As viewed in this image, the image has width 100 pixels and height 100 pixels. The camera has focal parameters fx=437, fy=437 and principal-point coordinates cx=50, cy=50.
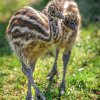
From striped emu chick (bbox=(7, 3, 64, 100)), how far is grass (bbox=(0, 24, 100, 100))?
24.7 inches

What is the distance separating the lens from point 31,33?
574cm

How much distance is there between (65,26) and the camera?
6.36m

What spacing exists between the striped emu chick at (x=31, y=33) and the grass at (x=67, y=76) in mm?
628

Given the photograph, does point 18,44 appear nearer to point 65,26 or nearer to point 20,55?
point 20,55

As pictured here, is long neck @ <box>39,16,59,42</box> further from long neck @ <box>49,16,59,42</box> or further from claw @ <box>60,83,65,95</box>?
claw @ <box>60,83,65,95</box>

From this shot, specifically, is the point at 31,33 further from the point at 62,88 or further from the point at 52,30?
the point at 62,88

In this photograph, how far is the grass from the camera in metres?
6.59

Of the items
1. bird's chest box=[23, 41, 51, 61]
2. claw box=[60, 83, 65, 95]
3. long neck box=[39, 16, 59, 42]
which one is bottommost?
claw box=[60, 83, 65, 95]

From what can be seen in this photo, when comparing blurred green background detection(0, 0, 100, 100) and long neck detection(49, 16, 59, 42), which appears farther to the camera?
blurred green background detection(0, 0, 100, 100)

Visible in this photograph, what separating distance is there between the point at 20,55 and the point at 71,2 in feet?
4.90

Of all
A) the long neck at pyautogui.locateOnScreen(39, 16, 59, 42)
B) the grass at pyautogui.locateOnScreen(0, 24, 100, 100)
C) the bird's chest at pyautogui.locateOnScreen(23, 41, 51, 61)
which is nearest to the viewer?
the long neck at pyautogui.locateOnScreen(39, 16, 59, 42)

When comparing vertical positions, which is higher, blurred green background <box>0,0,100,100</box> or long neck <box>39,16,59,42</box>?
long neck <box>39,16,59,42</box>

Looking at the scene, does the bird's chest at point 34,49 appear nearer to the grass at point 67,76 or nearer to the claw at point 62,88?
the grass at point 67,76

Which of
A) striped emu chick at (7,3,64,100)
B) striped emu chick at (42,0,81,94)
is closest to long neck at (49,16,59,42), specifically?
striped emu chick at (7,3,64,100)
